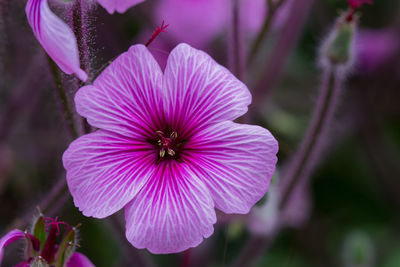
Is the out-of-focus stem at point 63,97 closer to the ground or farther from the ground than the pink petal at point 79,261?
farther from the ground

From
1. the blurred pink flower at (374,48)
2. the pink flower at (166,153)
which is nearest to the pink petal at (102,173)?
the pink flower at (166,153)

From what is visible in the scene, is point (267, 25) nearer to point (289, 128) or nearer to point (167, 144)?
point (167, 144)

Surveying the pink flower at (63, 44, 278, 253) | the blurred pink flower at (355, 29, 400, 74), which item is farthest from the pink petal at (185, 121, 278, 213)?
the blurred pink flower at (355, 29, 400, 74)

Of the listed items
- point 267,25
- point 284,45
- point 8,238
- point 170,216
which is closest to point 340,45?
point 267,25

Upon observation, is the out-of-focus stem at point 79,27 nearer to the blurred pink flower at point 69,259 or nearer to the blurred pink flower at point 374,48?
the blurred pink flower at point 69,259

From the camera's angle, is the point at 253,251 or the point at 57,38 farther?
the point at 253,251

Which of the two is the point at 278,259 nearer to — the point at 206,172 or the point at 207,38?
the point at 207,38
